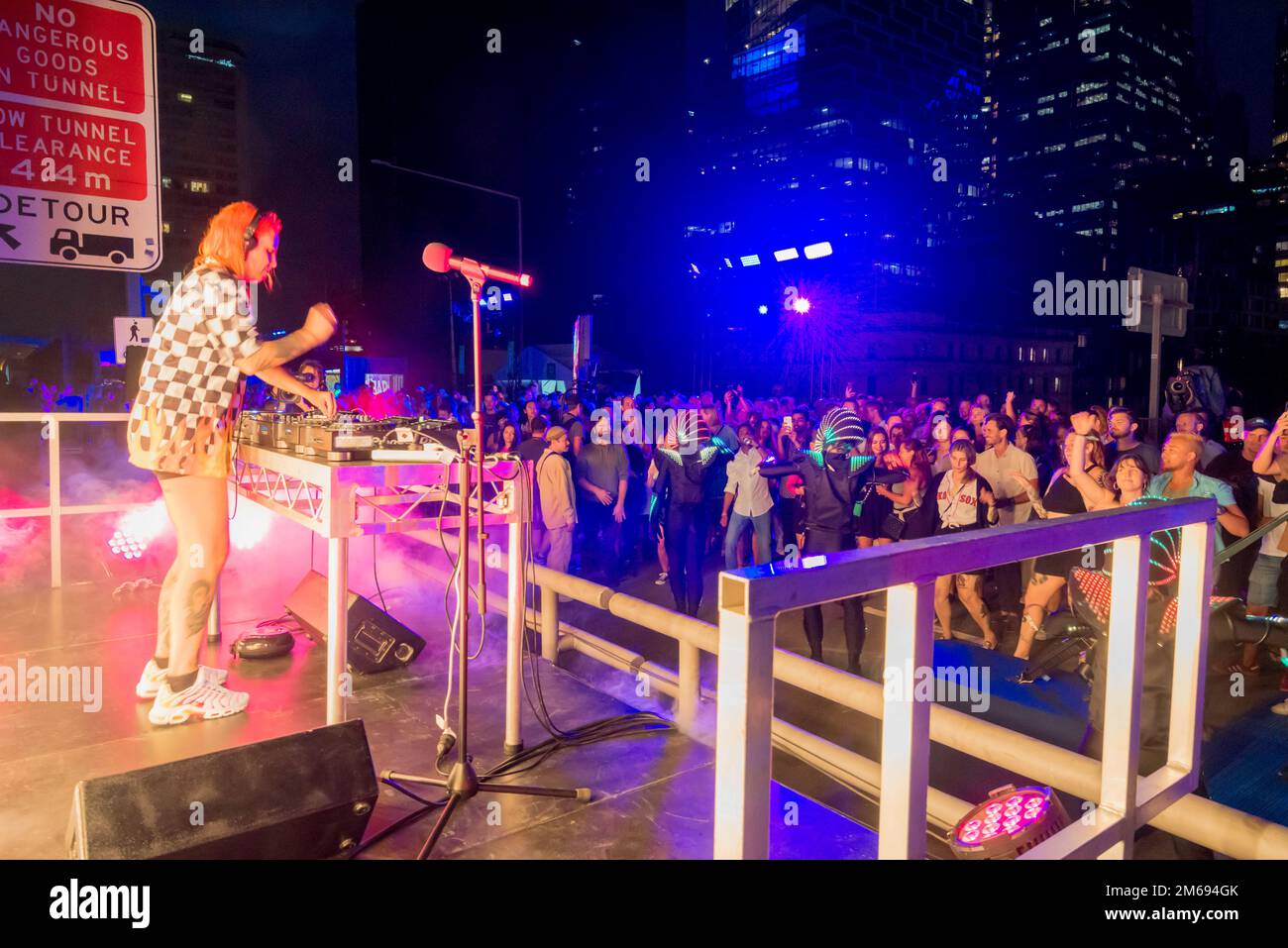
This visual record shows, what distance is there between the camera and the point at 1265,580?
5.40 metres

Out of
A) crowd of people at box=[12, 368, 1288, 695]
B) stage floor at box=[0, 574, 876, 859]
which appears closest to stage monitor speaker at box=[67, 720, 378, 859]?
stage floor at box=[0, 574, 876, 859]

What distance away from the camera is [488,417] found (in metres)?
10.4

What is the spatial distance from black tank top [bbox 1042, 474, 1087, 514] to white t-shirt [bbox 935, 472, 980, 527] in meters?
0.53

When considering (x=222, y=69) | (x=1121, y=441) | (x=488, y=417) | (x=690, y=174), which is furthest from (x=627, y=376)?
(x=1121, y=441)

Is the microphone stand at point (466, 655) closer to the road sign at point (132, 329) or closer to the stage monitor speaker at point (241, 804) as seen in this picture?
the stage monitor speaker at point (241, 804)

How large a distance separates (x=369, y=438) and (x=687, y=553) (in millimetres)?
4241

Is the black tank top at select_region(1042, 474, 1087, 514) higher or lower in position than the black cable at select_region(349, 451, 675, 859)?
higher

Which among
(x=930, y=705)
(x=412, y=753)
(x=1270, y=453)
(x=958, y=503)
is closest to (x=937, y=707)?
(x=930, y=705)

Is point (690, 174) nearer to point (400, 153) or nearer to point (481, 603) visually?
point (400, 153)

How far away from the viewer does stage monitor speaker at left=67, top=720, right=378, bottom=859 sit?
2.02 meters

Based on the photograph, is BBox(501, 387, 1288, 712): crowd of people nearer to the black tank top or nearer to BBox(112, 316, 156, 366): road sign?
the black tank top

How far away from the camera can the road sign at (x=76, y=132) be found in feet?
11.6
